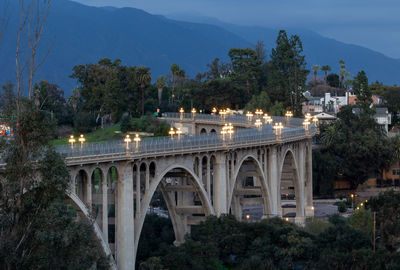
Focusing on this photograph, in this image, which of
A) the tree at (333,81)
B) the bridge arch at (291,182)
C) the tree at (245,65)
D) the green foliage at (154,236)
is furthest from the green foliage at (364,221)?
the tree at (333,81)

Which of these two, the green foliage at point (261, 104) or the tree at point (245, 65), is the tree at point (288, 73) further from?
the green foliage at point (261, 104)

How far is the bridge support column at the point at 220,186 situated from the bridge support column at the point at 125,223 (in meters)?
14.1

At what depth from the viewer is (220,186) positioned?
66.2m

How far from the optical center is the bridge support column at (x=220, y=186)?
2603 inches

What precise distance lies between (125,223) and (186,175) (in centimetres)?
1162

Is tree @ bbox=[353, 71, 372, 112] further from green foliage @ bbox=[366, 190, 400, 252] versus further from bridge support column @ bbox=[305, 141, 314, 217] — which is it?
green foliage @ bbox=[366, 190, 400, 252]

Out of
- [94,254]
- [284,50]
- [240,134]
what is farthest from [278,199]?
[284,50]

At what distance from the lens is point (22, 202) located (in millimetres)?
33125

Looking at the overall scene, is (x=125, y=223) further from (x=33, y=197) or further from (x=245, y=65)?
(x=245, y=65)

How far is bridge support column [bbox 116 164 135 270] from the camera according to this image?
52.7 meters

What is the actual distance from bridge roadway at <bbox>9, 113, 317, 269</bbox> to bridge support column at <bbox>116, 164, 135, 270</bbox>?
7cm

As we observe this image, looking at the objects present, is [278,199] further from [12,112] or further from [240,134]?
[12,112]

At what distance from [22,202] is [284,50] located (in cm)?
9943

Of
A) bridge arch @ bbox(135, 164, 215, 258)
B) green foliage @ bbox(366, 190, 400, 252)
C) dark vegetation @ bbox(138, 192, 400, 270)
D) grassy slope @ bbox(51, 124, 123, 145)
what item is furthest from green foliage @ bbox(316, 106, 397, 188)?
bridge arch @ bbox(135, 164, 215, 258)
